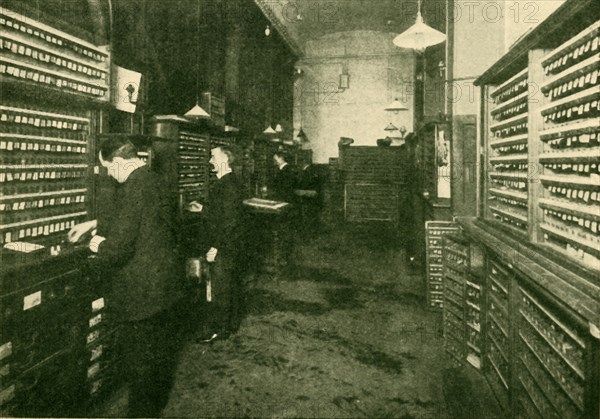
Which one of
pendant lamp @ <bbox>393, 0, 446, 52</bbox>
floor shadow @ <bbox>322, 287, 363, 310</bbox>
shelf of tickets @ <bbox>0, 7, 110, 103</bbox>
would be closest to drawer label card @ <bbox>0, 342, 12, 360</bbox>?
shelf of tickets @ <bbox>0, 7, 110, 103</bbox>

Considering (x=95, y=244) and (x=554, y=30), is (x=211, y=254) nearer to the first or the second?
(x=95, y=244)

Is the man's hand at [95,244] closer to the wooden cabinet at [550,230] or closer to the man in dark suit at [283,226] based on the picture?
the wooden cabinet at [550,230]

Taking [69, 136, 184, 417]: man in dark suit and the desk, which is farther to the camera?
the desk

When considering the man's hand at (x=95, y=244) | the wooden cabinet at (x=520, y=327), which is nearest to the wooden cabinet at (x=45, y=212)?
the man's hand at (x=95, y=244)

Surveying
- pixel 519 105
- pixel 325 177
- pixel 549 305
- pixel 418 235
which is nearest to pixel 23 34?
pixel 519 105

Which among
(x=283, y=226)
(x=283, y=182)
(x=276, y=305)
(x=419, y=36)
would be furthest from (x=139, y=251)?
(x=283, y=182)

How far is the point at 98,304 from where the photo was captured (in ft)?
9.23

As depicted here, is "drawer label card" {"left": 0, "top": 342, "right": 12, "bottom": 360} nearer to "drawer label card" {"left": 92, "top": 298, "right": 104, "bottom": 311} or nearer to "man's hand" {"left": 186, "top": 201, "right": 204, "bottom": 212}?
"drawer label card" {"left": 92, "top": 298, "right": 104, "bottom": 311}

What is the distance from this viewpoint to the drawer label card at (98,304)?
9.11 feet

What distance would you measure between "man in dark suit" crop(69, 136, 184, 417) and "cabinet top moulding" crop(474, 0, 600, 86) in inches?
85.0

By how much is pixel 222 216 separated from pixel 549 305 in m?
2.75

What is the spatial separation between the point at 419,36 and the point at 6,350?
4916mm

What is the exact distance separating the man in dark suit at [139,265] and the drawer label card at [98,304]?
33 cm

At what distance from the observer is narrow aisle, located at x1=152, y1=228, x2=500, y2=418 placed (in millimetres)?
2908
